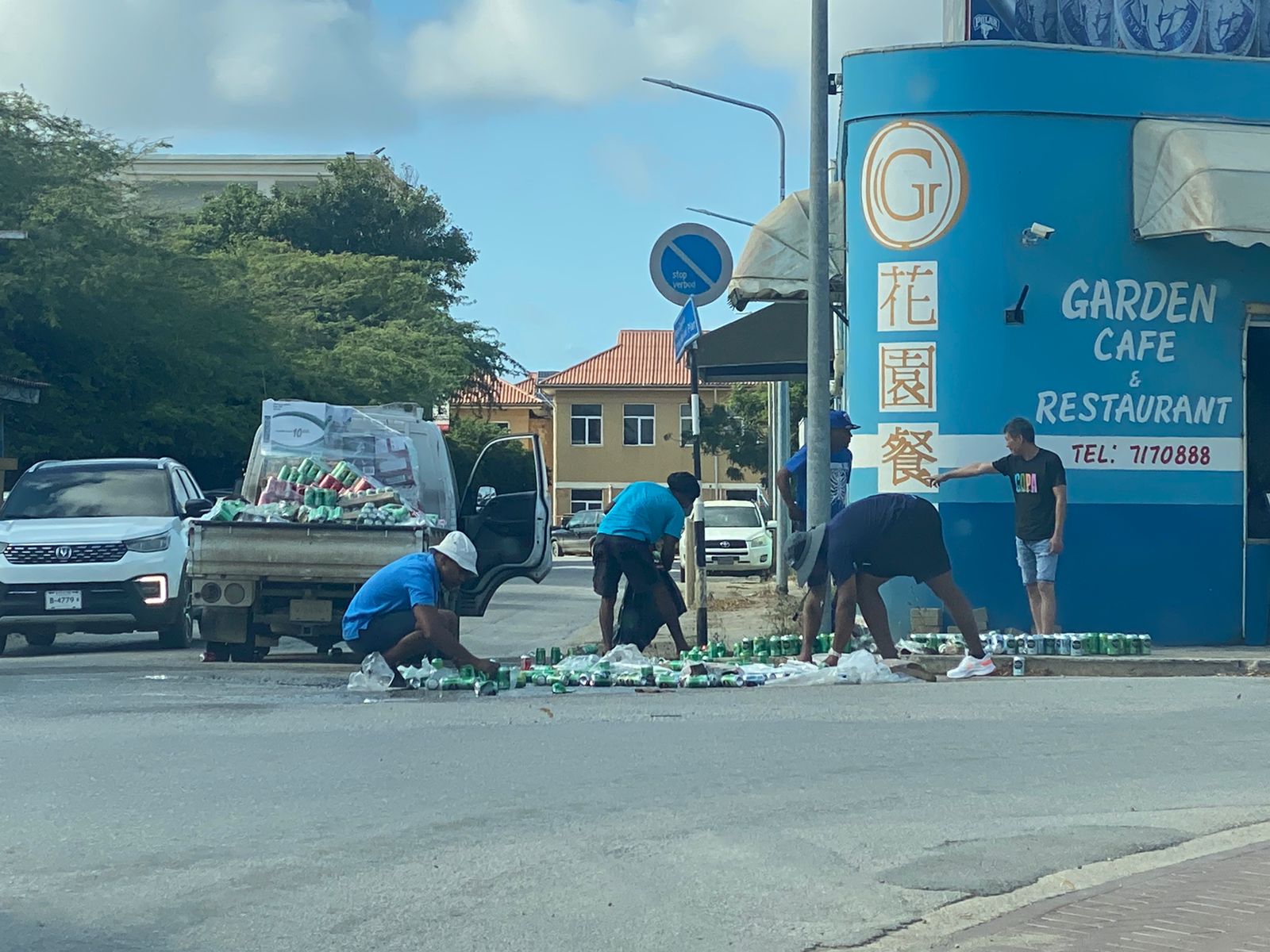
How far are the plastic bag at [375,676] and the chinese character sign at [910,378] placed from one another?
4.99 meters

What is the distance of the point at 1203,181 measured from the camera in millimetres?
13133

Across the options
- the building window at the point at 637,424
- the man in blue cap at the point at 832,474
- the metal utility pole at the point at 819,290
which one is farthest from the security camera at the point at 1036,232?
the building window at the point at 637,424

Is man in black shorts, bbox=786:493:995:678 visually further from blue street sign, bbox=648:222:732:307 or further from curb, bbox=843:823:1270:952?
curb, bbox=843:823:1270:952

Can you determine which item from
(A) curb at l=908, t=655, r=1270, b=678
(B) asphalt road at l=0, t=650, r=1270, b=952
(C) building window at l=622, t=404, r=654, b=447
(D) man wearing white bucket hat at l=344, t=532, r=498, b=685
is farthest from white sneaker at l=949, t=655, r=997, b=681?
(C) building window at l=622, t=404, r=654, b=447

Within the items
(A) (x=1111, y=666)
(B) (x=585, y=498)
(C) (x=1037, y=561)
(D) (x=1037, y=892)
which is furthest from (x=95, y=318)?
(B) (x=585, y=498)

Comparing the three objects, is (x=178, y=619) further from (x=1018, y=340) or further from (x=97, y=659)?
(x=1018, y=340)

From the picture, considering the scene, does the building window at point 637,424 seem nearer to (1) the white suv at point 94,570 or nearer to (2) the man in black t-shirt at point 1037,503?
(1) the white suv at point 94,570

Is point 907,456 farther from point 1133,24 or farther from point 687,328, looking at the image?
point 1133,24

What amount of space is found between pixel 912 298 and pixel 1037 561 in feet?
7.99

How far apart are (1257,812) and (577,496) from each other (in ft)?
238

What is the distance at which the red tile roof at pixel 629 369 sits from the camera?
77.9 m

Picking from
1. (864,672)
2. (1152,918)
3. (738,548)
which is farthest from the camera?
(738,548)

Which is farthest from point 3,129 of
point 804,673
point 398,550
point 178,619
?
point 804,673

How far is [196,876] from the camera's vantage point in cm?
604
